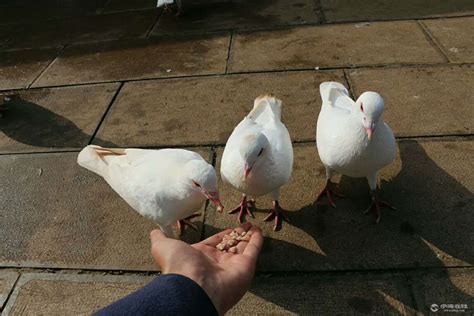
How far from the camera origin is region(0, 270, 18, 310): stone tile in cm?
301

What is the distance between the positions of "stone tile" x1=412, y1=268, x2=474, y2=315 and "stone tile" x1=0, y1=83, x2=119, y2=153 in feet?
10.5

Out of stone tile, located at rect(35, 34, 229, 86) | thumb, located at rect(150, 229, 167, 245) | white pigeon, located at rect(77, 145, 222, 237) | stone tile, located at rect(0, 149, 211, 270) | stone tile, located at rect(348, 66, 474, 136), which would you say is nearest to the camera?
thumb, located at rect(150, 229, 167, 245)

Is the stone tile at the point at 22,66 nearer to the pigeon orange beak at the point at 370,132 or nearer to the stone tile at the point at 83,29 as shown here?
the stone tile at the point at 83,29

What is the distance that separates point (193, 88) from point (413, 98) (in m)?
2.56

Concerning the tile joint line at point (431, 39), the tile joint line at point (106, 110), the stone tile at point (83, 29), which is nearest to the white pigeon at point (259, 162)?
the tile joint line at point (106, 110)

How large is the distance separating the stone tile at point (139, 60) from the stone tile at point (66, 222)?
1793mm

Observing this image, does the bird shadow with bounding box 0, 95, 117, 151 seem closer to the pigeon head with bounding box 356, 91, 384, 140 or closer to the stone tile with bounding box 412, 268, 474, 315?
the pigeon head with bounding box 356, 91, 384, 140

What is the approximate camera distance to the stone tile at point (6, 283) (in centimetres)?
301

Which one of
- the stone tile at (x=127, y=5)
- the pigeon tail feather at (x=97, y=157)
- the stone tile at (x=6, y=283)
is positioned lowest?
the stone tile at (x=6, y=283)

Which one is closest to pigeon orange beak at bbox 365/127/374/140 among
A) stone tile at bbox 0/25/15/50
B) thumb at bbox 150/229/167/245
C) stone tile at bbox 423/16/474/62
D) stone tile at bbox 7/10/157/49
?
thumb at bbox 150/229/167/245

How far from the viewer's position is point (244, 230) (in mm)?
2936

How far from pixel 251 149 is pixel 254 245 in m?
0.63

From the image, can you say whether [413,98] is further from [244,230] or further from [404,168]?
[244,230]

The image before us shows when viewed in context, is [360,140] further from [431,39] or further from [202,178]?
[431,39]
